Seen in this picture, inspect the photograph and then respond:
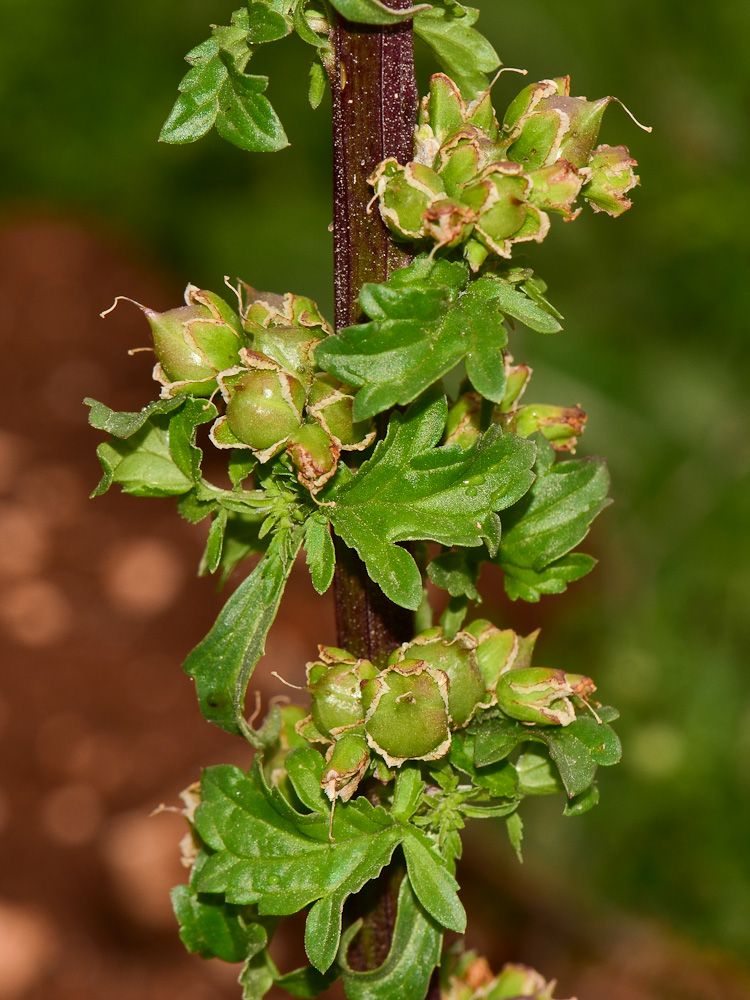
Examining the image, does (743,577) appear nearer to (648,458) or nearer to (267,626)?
(648,458)

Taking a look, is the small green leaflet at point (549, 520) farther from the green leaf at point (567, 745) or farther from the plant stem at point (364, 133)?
the plant stem at point (364, 133)

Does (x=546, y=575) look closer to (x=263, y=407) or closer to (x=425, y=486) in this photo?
(x=425, y=486)

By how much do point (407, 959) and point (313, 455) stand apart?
69 cm

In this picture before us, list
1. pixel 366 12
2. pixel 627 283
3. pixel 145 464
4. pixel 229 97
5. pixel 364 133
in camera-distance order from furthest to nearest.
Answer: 1. pixel 627 283
2. pixel 145 464
3. pixel 229 97
4. pixel 364 133
5. pixel 366 12

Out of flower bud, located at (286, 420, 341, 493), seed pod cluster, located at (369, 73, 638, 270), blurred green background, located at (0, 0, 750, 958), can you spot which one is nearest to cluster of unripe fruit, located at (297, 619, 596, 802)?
flower bud, located at (286, 420, 341, 493)

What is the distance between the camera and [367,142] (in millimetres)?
1322

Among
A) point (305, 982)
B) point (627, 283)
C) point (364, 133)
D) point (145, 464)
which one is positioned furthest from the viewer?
point (627, 283)

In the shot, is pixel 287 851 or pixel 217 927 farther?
pixel 217 927

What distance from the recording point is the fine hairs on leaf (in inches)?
50.6

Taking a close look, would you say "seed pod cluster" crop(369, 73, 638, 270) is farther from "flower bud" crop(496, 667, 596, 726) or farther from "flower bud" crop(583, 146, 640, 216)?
"flower bud" crop(496, 667, 596, 726)

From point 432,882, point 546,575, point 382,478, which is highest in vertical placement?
point 382,478

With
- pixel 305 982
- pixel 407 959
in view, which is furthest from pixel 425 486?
pixel 305 982

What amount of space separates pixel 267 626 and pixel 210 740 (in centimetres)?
400

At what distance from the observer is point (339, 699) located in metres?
1.40
